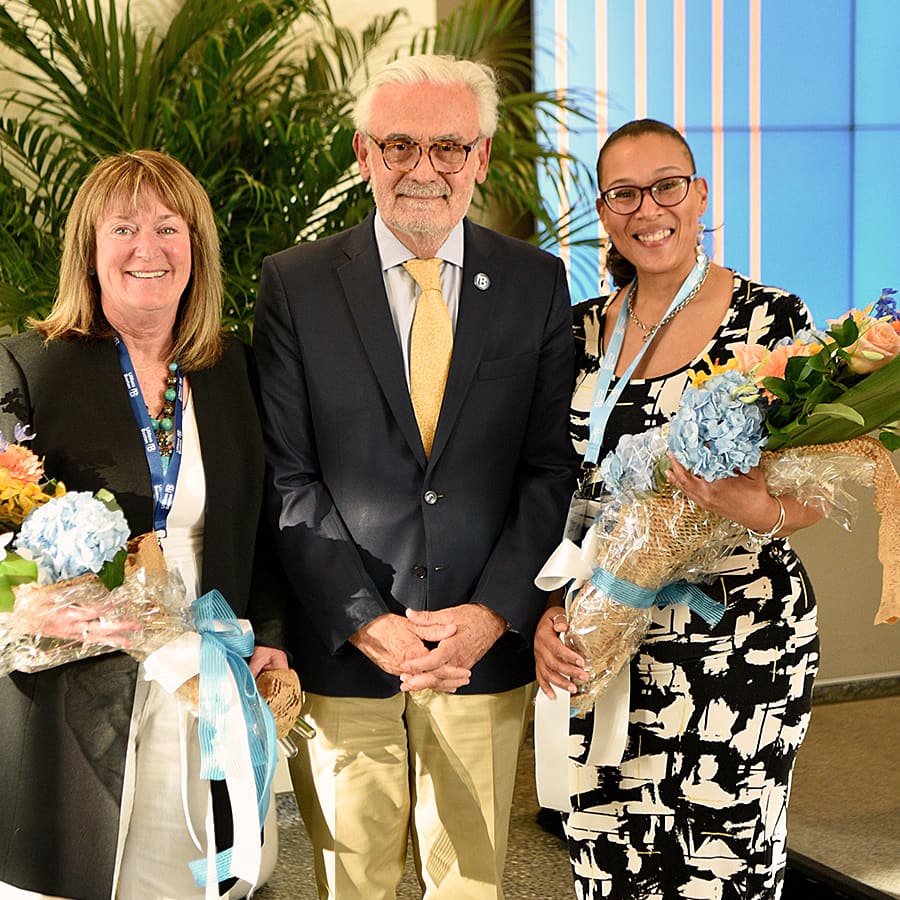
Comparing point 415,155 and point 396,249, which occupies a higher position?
point 415,155

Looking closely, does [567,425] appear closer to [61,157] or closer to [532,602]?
[532,602]

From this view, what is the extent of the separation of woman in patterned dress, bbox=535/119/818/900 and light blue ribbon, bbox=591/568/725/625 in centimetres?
6

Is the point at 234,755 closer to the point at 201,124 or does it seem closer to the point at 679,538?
the point at 679,538

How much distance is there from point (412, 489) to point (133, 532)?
1.82 feet

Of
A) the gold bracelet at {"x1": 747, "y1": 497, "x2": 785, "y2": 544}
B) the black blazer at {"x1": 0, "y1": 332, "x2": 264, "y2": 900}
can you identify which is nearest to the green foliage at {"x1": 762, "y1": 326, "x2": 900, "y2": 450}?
the gold bracelet at {"x1": 747, "y1": 497, "x2": 785, "y2": 544}

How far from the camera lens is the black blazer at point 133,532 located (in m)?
2.29

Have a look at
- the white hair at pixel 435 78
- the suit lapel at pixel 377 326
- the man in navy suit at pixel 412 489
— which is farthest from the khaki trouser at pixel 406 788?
the white hair at pixel 435 78

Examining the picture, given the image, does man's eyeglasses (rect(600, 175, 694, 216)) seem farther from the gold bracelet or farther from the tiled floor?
the tiled floor

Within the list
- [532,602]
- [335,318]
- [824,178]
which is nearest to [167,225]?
[335,318]

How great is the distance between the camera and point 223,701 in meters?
2.30

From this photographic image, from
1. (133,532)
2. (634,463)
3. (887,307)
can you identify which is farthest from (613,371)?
(133,532)

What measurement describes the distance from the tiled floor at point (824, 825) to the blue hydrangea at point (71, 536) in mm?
1989

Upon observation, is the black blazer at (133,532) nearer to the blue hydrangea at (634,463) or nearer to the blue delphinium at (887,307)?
the blue hydrangea at (634,463)

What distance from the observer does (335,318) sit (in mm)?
2654
